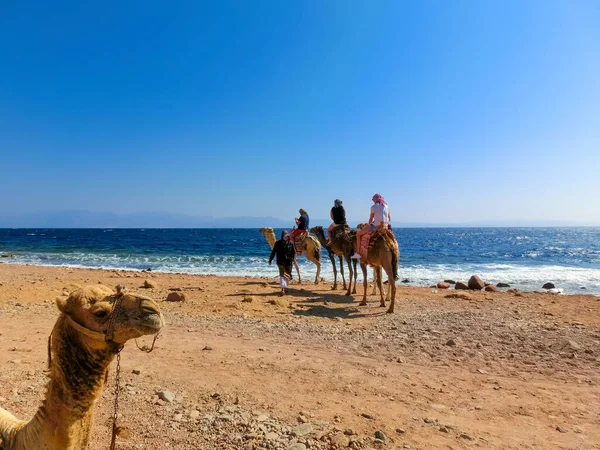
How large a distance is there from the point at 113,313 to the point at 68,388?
2.11ft

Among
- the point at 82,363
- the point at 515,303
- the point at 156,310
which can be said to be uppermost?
the point at 156,310

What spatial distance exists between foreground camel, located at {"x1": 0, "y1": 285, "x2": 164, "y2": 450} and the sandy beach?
6.34 feet

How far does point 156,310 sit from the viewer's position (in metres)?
2.35

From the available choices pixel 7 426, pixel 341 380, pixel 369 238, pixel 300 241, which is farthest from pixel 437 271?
pixel 7 426

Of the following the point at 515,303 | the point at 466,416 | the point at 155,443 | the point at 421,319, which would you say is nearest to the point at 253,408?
the point at 155,443

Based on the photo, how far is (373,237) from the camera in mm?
12961

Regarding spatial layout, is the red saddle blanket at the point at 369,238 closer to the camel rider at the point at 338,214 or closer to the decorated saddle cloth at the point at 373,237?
the decorated saddle cloth at the point at 373,237

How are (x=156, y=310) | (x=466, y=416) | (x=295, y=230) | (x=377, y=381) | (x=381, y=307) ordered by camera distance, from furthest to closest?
(x=295, y=230) < (x=381, y=307) < (x=377, y=381) < (x=466, y=416) < (x=156, y=310)

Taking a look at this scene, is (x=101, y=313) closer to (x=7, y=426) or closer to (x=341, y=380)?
(x=7, y=426)

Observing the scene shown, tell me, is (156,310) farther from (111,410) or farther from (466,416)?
(466,416)

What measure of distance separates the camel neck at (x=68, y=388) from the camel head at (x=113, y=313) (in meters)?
0.13

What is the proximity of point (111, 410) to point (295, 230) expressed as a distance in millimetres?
13574

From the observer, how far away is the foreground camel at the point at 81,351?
2.32 metres

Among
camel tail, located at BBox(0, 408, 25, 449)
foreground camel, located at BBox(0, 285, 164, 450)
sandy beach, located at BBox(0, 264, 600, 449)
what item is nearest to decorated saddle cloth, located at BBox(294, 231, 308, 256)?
sandy beach, located at BBox(0, 264, 600, 449)
